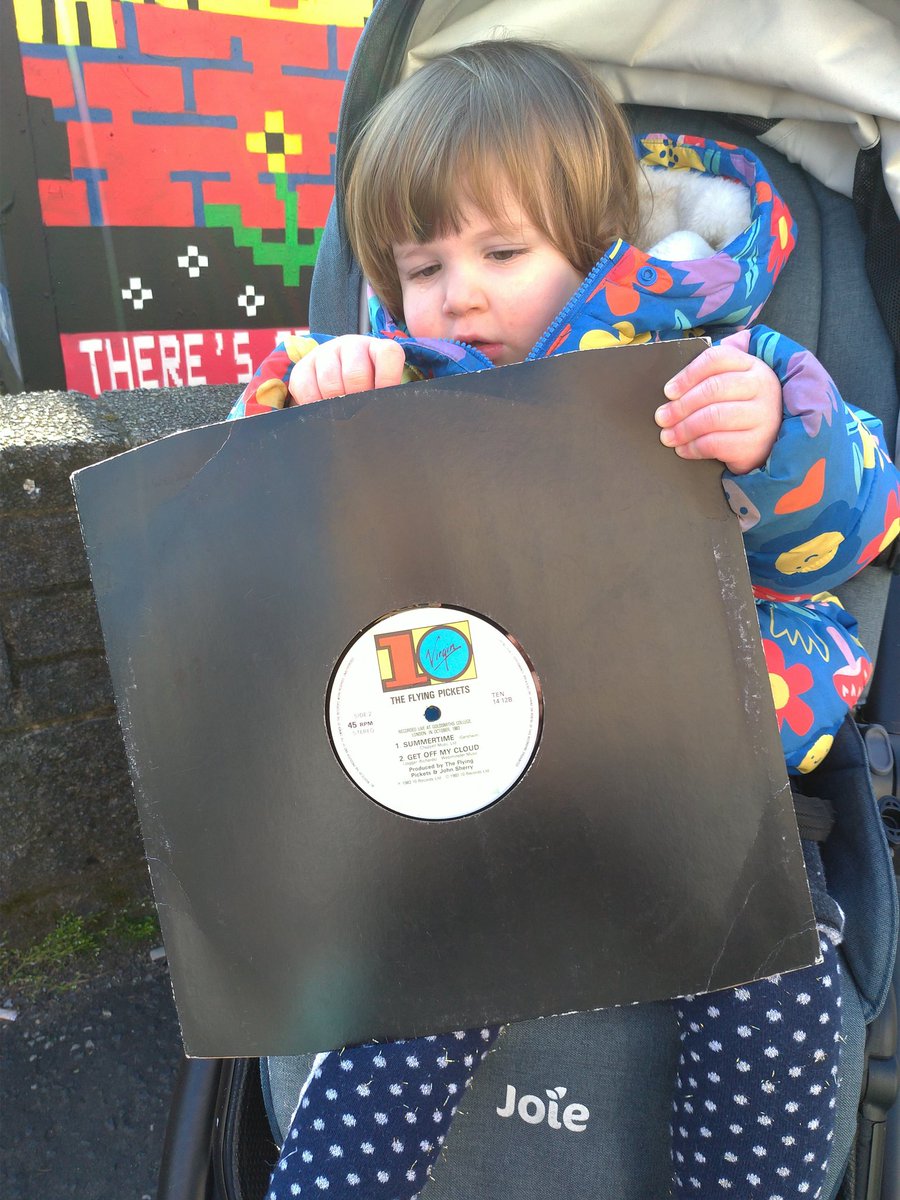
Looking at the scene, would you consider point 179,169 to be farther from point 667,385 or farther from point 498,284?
point 667,385

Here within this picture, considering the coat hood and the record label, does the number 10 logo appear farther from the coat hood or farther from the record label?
the coat hood

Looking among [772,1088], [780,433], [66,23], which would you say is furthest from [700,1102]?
[66,23]

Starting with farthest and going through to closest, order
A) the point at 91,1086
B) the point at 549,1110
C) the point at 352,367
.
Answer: the point at 91,1086 → the point at 549,1110 → the point at 352,367

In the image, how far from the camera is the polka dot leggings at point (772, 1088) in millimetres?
757

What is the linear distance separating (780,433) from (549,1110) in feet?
2.23

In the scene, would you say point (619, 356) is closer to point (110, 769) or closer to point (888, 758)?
point (888, 758)

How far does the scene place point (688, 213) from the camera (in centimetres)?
111

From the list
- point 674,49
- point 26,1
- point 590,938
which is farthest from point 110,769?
point 26,1

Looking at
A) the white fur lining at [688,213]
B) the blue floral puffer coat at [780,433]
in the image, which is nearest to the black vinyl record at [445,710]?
the blue floral puffer coat at [780,433]

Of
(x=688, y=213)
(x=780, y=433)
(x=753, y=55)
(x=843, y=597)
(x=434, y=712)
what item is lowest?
(x=843, y=597)

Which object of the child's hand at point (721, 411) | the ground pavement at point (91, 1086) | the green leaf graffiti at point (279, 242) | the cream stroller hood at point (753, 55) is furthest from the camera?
the green leaf graffiti at point (279, 242)

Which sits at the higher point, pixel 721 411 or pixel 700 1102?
pixel 721 411

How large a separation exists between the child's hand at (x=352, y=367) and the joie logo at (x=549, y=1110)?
692 mm

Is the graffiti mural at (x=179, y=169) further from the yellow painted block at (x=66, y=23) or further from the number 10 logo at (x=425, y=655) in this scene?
the number 10 logo at (x=425, y=655)
